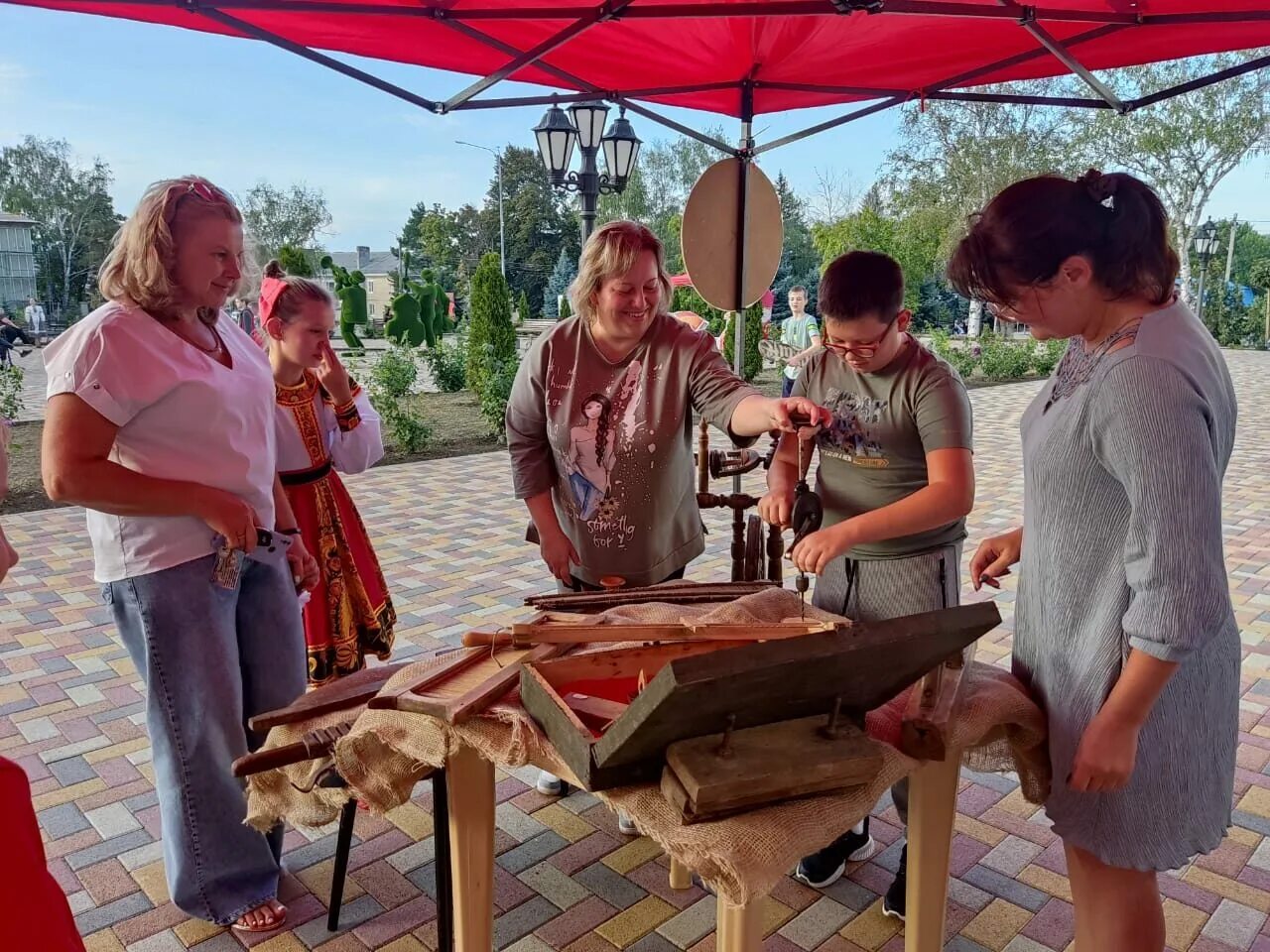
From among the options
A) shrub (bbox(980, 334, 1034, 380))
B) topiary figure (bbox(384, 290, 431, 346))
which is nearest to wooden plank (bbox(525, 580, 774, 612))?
topiary figure (bbox(384, 290, 431, 346))

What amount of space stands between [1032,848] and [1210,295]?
33.4m

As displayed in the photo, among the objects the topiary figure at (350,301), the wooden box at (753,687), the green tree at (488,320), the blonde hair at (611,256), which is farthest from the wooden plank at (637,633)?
the green tree at (488,320)

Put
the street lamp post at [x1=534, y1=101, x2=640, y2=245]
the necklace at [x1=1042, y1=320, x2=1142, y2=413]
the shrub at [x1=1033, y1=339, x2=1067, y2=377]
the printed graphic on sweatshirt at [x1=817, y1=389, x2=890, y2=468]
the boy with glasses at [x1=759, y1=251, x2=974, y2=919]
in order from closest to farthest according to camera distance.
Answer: the necklace at [x1=1042, y1=320, x2=1142, y2=413]
the boy with glasses at [x1=759, y1=251, x2=974, y2=919]
the printed graphic on sweatshirt at [x1=817, y1=389, x2=890, y2=468]
the street lamp post at [x1=534, y1=101, x2=640, y2=245]
the shrub at [x1=1033, y1=339, x2=1067, y2=377]

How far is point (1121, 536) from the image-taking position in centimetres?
142

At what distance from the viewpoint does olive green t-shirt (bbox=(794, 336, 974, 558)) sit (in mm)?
2109

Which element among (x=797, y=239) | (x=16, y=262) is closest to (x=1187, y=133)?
(x=797, y=239)

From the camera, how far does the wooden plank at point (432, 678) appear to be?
1.60 metres

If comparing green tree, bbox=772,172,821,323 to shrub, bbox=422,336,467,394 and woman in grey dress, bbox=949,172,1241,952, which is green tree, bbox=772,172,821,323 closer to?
shrub, bbox=422,336,467,394

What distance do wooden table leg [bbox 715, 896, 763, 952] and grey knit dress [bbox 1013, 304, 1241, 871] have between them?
0.62 metres

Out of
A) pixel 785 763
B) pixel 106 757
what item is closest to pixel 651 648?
pixel 785 763

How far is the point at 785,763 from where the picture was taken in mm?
1299

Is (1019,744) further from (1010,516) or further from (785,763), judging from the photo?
(1010,516)

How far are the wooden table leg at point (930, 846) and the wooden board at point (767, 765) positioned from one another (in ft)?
1.00

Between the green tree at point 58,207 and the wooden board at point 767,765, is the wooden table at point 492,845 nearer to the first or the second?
the wooden board at point 767,765
